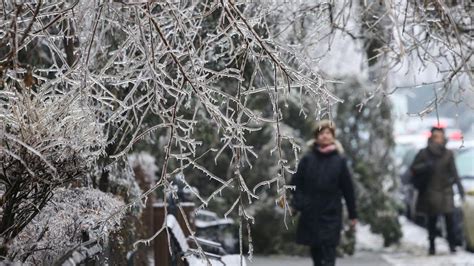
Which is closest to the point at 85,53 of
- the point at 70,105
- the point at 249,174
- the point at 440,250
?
the point at 70,105

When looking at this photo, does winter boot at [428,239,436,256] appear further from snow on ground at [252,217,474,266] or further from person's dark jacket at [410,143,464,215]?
person's dark jacket at [410,143,464,215]

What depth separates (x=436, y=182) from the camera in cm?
1301

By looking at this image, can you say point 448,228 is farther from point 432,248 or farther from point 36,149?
point 36,149

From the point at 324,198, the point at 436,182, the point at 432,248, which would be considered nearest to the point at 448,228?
the point at 432,248

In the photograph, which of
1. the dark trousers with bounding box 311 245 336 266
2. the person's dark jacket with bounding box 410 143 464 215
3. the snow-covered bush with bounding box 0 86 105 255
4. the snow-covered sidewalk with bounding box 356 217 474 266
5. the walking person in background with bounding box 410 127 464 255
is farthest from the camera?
the person's dark jacket with bounding box 410 143 464 215

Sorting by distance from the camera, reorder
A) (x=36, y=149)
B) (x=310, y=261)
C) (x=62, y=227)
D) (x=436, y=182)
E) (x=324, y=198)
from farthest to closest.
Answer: (x=436, y=182) < (x=310, y=261) < (x=324, y=198) < (x=62, y=227) < (x=36, y=149)

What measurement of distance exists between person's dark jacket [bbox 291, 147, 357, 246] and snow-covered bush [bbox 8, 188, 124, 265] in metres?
3.79

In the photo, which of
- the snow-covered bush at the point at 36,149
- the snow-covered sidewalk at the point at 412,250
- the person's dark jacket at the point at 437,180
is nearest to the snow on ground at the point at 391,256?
the snow-covered sidewalk at the point at 412,250

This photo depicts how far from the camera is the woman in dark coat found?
29.7 feet

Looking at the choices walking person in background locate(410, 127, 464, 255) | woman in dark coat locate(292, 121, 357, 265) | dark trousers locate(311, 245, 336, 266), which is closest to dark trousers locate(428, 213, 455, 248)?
walking person in background locate(410, 127, 464, 255)

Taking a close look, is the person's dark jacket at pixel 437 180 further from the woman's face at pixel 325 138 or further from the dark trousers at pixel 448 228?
the woman's face at pixel 325 138

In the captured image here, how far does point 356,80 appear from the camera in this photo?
14.4 meters

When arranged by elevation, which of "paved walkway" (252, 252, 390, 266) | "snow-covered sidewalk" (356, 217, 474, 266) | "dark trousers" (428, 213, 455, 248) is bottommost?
"paved walkway" (252, 252, 390, 266)

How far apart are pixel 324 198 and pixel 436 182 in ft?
14.0
